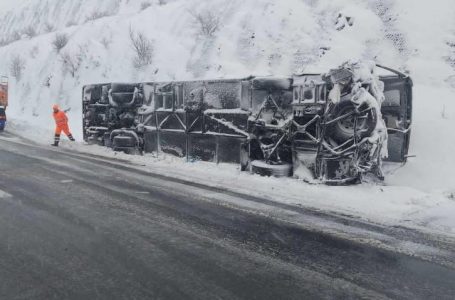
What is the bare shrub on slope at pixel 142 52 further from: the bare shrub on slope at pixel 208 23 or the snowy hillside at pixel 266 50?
the bare shrub on slope at pixel 208 23

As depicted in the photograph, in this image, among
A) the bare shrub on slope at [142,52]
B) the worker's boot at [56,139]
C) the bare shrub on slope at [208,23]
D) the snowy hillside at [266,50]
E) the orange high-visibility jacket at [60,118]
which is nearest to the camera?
the snowy hillside at [266,50]

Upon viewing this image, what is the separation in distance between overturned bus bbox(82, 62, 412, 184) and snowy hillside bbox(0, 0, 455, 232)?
1066mm

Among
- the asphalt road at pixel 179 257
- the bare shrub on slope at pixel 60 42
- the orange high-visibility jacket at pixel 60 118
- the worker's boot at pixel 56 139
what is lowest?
the asphalt road at pixel 179 257

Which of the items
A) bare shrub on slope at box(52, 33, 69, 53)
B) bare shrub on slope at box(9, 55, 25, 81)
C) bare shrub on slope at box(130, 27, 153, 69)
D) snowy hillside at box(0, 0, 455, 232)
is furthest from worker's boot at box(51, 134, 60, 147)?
bare shrub on slope at box(9, 55, 25, 81)

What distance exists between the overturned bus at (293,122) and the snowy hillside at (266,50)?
1.07 m

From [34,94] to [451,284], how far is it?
30260 millimetres

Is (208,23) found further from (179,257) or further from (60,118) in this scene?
(179,257)

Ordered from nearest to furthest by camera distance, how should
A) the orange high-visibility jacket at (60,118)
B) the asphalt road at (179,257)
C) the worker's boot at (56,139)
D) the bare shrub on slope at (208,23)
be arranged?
the asphalt road at (179,257)
the worker's boot at (56,139)
the orange high-visibility jacket at (60,118)
the bare shrub on slope at (208,23)

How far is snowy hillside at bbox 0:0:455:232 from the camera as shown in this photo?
1033 centimetres

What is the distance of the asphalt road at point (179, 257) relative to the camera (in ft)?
11.4

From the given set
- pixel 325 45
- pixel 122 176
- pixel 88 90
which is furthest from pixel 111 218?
pixel 325 45

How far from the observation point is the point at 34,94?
96.9 ft

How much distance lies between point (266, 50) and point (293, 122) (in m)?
11.2

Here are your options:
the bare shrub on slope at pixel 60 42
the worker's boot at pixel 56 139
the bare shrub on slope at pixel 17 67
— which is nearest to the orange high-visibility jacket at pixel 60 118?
the worker's boot at pixel 56 139
